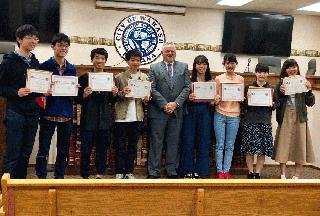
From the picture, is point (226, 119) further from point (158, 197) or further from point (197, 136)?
point (158, 197)

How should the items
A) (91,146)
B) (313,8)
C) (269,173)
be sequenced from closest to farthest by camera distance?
1. (91,146)
2. (269,173)
3. (313,8)

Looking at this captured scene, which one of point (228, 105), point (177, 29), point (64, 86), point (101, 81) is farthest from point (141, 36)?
point (64, 86)

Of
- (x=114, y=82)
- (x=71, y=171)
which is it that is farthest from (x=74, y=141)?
(x=114, y=82)

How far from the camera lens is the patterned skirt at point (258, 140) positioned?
3884 mm

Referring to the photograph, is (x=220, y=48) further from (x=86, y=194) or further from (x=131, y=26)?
(x=86, y=194)

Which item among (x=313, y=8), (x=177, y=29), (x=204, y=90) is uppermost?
(x=313, y=8)

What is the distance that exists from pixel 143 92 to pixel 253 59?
467 cm

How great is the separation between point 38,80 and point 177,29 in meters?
4.79

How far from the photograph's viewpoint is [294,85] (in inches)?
150

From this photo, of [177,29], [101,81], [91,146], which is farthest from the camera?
[177,29]

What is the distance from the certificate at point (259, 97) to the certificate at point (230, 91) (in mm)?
133

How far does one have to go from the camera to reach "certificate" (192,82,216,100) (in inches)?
147

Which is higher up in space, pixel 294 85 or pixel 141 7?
pixel 141 7

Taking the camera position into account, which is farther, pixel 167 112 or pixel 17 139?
pixel 167 112
